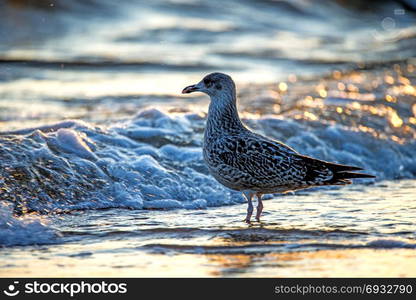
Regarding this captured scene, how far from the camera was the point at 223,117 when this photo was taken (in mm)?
7902

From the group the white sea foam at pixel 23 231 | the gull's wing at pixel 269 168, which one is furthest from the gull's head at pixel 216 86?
the white sea foam at pixel 23 231

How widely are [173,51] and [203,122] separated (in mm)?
5967

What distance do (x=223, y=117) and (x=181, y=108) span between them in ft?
11.1

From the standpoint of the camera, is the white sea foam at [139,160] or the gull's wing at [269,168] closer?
the gull's wing at [269,168]

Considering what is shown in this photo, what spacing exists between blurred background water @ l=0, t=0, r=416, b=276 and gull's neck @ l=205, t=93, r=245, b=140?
0.81 metres

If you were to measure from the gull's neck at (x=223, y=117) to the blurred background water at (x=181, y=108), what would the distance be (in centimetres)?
81

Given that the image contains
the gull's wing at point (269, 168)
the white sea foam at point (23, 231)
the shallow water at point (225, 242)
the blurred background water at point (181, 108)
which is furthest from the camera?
the blurred background water at point (181, 108)

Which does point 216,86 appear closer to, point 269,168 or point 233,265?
point 269,168

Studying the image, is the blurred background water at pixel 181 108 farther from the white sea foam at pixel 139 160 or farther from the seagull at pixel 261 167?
the seagull at pixel 261 167

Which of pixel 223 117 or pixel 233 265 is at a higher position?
pixel 223 117

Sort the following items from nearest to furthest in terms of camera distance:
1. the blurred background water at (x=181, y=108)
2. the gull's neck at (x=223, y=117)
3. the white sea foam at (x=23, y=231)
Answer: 1. the white sea foam at (x=23, y=231)
2. the blurred background water at (x=181, y=108)
3. the gull's neck at (x=223, y=117)

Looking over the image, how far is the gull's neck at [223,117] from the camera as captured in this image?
25.6ft

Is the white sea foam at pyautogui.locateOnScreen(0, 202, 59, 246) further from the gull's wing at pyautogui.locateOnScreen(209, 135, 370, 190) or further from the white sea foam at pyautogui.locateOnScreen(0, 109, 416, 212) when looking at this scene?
the gull's wing at pyautogui.locateOnScreen(209, 135, 370, 190)

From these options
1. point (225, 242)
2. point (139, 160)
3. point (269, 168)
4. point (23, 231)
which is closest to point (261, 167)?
point (269, 168)
